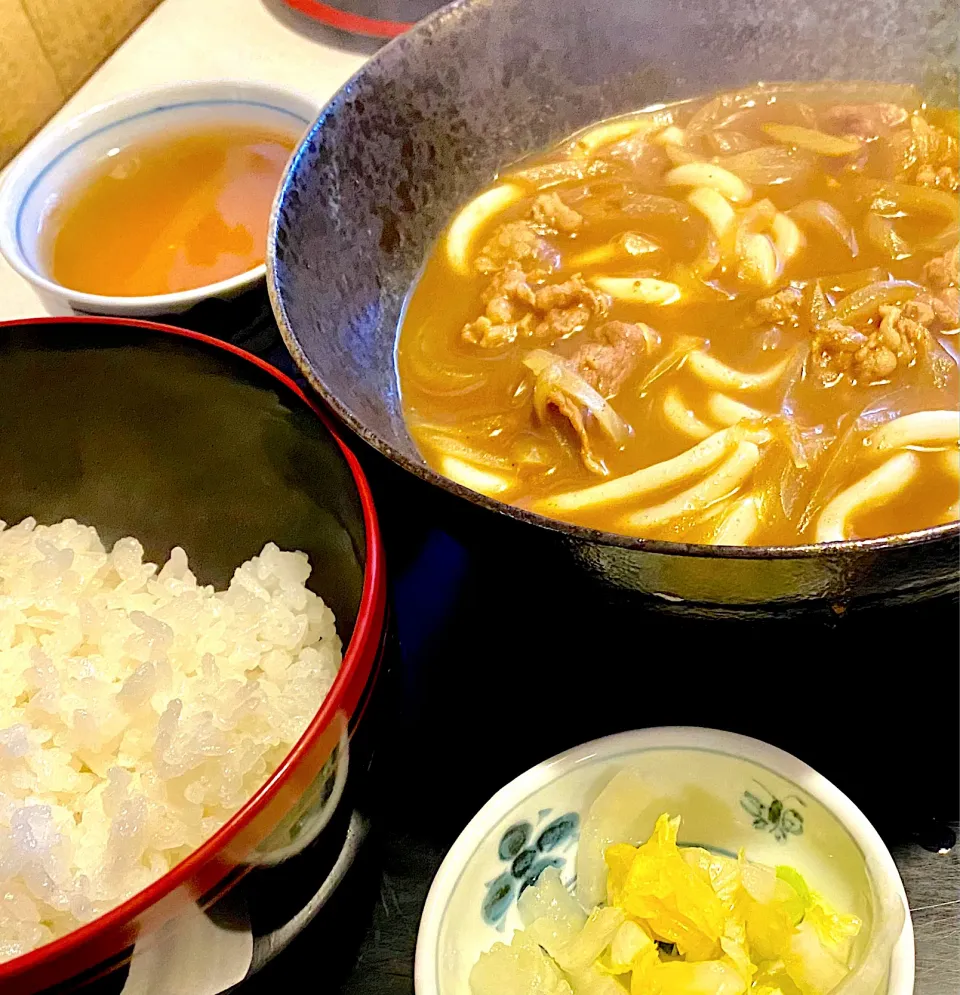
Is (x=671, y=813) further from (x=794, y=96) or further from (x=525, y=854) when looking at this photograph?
(x=794, y=96)

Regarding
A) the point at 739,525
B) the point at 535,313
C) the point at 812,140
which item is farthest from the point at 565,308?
the point at 812,140

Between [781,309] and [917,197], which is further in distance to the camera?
[917,197]

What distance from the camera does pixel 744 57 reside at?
6.71 feet

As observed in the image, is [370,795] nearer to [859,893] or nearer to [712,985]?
[712,985]

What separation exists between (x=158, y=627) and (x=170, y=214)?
96 cm

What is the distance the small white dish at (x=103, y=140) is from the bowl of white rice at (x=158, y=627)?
251 millimetres

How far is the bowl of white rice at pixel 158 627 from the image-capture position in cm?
99

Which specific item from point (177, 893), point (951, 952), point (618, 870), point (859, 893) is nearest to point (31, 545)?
point (177, 893)

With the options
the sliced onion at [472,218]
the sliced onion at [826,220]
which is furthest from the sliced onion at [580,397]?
the sliced onion at [826,220]

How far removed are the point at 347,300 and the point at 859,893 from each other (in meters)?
1.14

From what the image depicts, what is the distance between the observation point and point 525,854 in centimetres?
120

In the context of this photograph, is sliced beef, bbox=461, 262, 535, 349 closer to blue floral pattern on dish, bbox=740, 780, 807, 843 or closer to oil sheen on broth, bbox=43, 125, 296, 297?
oil sheen on broth, bbox=43, 125, 296, 297

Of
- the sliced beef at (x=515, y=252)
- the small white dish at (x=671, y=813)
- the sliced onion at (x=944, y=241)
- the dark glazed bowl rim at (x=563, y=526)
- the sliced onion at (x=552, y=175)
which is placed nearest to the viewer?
the dark glazed bowl rim at (x=563, y=526)

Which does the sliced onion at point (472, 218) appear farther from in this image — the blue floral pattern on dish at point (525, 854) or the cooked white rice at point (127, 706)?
the blue floral pattern on dish at point (525, 854)
